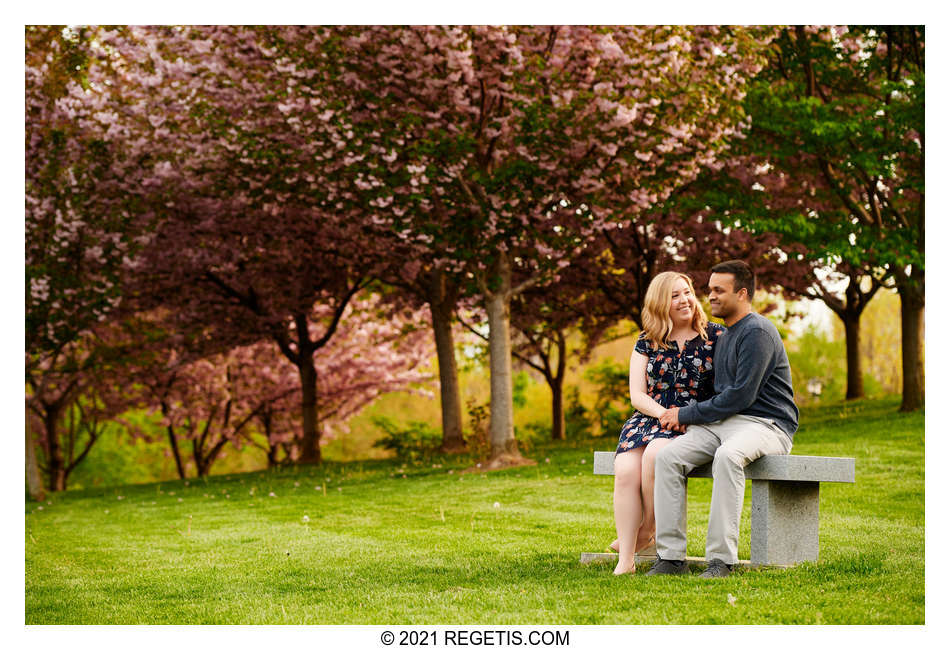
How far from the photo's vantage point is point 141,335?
21.9 metres

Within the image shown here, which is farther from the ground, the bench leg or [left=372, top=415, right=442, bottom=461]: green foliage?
the bench leg

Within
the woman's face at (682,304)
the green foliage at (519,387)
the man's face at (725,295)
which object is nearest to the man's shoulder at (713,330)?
the woman's face at (682,304)

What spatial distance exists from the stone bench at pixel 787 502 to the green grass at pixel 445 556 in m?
0.16

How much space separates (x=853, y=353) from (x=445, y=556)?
18100 millimetres

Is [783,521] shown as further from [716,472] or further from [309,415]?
[309,415]

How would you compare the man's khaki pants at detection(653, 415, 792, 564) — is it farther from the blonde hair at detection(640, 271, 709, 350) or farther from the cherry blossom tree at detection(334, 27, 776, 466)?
the cherry blossom tree at detection(334, 27, 776, 466)

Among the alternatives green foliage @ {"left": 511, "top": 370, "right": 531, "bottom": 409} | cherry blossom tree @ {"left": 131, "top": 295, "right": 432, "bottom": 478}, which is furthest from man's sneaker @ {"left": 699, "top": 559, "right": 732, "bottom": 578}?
green foliage @ {"left": 511, "top": 370, "right": 531, "bottom": 409}

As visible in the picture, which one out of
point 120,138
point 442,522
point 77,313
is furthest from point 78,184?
point 442,522

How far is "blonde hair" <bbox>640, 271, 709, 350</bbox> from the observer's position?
6090mm

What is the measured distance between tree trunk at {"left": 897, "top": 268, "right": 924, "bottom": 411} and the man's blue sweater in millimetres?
13050

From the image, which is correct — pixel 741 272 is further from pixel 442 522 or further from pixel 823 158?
pixel 823 158

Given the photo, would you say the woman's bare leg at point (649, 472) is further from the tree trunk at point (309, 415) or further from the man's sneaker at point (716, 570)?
the tree trunk at point (309, 415)

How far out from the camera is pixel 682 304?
6094 mm

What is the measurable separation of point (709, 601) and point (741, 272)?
1.92m
